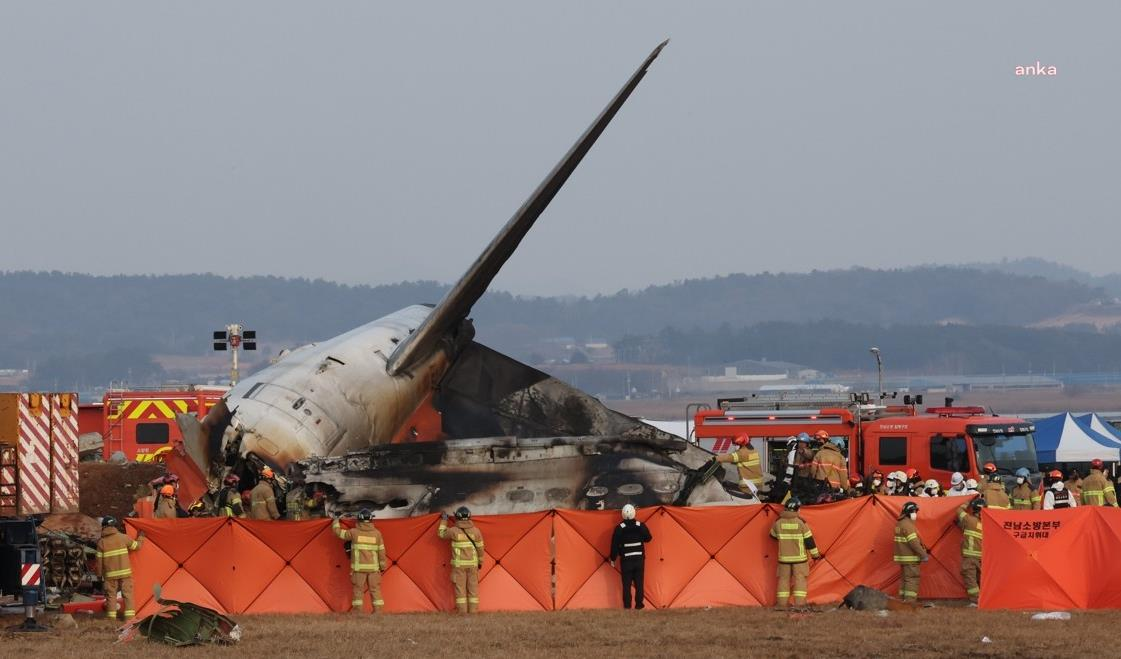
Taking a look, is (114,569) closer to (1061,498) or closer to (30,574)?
(30,574)

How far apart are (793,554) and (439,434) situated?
1197 centimetres

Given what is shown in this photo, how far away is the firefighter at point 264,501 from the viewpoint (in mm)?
24469

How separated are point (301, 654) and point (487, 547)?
5.16m

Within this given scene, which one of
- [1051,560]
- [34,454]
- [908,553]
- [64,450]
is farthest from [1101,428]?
[34,454]

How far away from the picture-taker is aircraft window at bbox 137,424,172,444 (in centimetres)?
4788

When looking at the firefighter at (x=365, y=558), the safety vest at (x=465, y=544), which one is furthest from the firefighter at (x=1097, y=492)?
the firefighter at (x=365, y=558)

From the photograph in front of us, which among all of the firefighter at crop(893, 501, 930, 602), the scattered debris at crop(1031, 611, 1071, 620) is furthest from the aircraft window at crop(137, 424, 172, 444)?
the scattered debris at crop(1031, 611, 1071, 620)

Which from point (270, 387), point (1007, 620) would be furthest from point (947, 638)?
point (270, 387)

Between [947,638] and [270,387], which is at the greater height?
[270,387]

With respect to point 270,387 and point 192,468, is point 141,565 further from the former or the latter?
point 270,387

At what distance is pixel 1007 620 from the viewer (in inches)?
820

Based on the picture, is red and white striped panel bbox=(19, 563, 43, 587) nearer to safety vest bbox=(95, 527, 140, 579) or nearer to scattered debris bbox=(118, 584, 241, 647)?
safety vest bbox=(95, 527, 140, 579)

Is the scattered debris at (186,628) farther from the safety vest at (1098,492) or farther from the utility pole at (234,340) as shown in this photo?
the utility pole at (234,340)

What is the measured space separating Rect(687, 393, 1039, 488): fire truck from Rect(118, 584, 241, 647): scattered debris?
13890 millimetres
